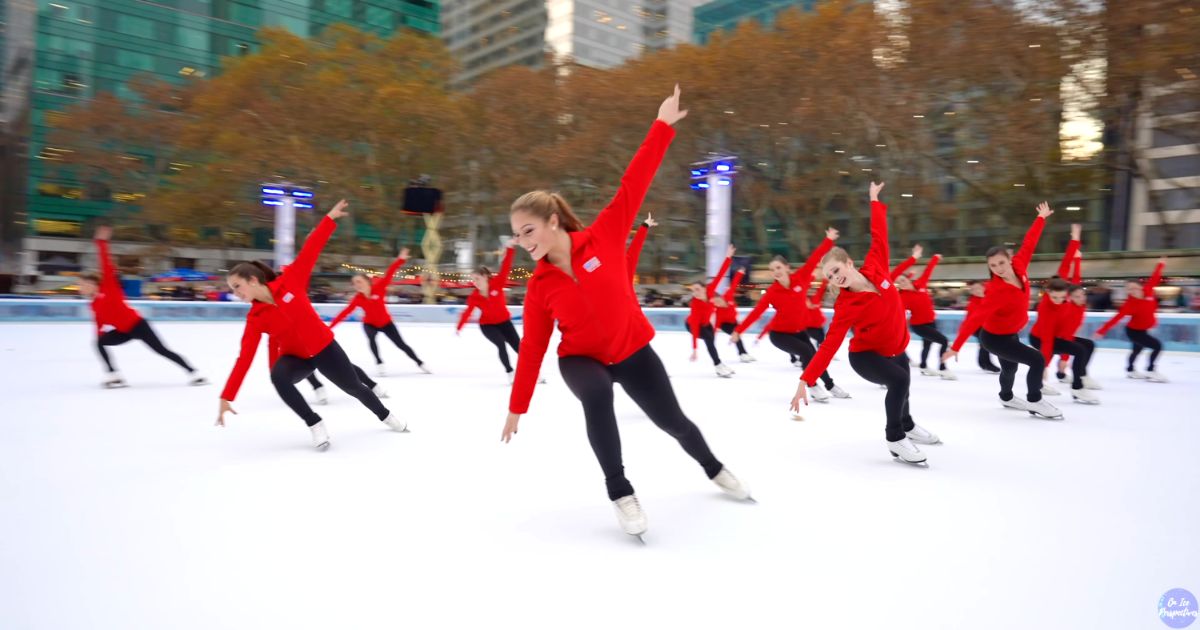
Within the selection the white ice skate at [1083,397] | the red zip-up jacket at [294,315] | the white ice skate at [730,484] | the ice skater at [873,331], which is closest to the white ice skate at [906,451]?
the ice skater at [873,331]

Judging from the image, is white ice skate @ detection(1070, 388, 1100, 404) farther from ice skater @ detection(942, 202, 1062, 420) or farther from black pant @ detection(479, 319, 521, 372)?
black pant @ detection(479, 319, 521, 372)

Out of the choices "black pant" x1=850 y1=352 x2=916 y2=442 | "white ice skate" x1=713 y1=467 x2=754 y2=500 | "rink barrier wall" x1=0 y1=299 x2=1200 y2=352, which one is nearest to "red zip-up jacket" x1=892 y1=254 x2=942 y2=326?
"black pant" x1=850 y1=352 x2=916 y2=442

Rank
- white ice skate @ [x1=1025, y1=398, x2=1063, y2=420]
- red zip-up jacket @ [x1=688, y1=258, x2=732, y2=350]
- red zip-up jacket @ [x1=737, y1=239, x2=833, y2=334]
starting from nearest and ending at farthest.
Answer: white ice skate @ [x1=1025, y1=398, x2=1063, y2=420] < red zip-up jacket @ [x1=737, y1=239, x2=833, y2=334] < red zip-up jacket @ [x1=688, y1=258, x2=732, y2=350]

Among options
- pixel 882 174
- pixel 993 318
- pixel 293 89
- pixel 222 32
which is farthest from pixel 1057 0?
pixel 222 32

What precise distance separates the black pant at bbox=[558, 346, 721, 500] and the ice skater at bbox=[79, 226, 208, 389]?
20.4 feet

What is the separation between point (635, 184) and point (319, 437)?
2.84 metres

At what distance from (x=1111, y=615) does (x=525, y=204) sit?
2310mm

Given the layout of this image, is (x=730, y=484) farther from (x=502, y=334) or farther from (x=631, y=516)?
(x=502, y=334)

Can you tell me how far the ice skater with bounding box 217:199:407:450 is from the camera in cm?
424

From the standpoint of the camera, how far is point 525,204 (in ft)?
8.38

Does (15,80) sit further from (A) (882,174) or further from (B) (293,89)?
(A) (882,174)

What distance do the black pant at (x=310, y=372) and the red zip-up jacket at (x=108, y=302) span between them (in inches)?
150

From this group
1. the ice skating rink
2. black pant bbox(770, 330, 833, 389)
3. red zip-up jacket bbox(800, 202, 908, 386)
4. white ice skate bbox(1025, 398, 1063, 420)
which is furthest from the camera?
black pant bbox(770, 330, 833, 389)

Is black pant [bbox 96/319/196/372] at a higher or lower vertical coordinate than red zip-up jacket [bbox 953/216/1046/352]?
lower
